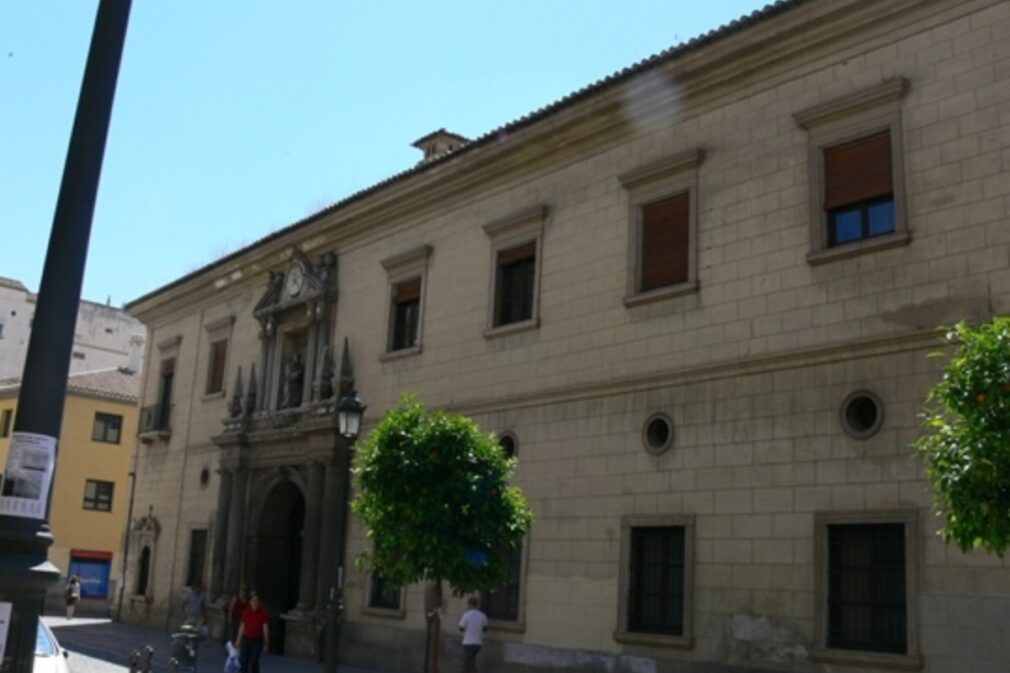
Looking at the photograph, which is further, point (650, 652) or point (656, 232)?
point (656, 232)

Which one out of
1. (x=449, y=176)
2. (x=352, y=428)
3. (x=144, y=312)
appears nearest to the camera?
(x=352, y=428)

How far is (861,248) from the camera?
13.0 meters

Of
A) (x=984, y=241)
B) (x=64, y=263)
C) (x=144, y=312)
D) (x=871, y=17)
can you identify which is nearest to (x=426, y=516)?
(x=984, y=241)

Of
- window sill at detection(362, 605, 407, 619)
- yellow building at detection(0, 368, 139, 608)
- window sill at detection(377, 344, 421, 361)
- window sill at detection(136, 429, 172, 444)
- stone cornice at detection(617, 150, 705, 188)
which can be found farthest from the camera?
yellow building at detection(0, 368, 139, 608)

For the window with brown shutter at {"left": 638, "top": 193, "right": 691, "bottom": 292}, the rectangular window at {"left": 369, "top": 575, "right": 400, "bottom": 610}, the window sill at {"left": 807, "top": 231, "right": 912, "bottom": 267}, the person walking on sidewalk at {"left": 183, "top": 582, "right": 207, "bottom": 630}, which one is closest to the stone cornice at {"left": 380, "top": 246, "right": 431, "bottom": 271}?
the window with brown shutter at {"left": 638, "top": 193, "right": 691, "bottom": 292}

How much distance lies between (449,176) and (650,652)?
9.18 m

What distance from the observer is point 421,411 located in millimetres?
13914

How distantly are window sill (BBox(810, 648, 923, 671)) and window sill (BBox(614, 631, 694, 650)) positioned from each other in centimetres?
185

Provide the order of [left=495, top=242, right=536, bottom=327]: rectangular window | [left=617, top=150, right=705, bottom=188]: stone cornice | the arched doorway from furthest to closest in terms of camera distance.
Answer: the arched doorway < [left=495, top=242, right=536, bottom=327]: rectangular window < [left=617, top=150, right=705, bottom=188]: stone cornice

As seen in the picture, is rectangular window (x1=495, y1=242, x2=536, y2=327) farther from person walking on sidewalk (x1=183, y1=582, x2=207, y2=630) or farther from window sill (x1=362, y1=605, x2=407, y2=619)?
person walking on sidewalk (x1=183, y1=582, x2=207, y2=630)

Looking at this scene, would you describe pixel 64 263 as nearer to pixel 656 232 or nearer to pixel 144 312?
pixel 656 232

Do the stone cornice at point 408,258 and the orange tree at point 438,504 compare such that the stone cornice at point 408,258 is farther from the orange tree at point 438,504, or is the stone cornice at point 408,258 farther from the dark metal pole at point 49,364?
the dark metal pole at point 49,364

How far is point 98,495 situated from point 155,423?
16.1m

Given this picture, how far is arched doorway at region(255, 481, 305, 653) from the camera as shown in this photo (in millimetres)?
23562
